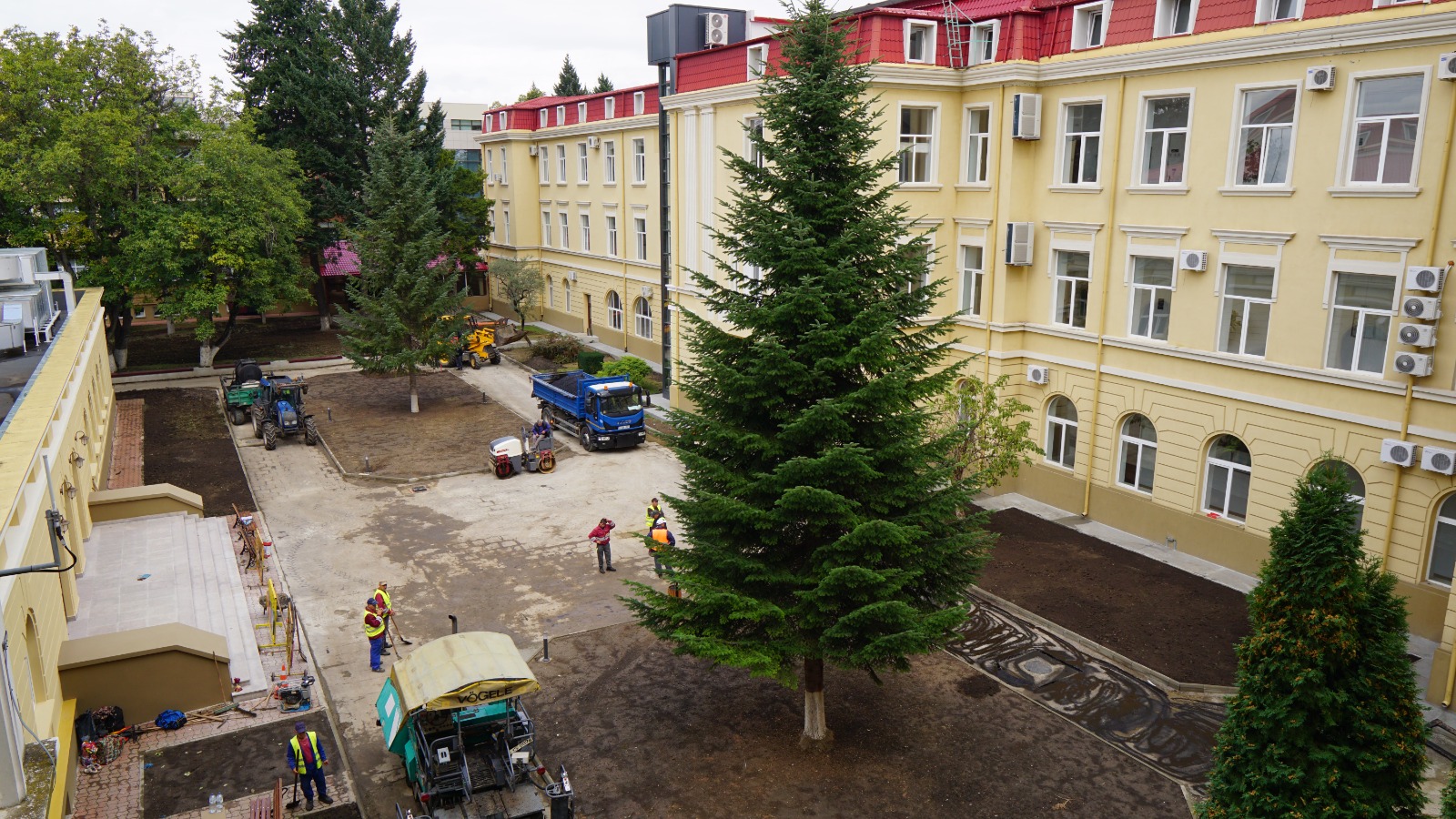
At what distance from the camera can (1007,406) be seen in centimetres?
2152

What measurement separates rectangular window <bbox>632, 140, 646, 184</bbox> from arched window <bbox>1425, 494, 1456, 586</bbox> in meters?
29.4

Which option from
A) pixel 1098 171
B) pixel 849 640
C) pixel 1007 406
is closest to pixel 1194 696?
pixel 849 640

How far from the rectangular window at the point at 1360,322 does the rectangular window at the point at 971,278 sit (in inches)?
314

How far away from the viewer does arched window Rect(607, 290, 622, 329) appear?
43094 millimetres

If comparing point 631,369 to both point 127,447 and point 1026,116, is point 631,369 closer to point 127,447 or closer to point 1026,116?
point 127,447

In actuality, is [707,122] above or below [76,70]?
below

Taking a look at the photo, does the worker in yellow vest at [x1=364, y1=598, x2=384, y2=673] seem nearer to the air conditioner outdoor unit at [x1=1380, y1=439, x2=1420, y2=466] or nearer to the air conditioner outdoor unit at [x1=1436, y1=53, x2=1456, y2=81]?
the air conditioner outdoor unit at [x1=1380, y1=439, x2=1420, y2=466]

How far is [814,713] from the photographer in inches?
548

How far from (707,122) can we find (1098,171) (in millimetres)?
11348

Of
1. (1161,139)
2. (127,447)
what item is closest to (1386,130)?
(1161,139)

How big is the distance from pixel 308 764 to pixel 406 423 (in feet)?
70.1

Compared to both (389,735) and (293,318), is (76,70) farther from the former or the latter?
(389,735)

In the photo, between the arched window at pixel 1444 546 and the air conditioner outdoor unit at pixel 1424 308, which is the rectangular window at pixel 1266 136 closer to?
the air conditioner outdoor unit at pixel 1424 308

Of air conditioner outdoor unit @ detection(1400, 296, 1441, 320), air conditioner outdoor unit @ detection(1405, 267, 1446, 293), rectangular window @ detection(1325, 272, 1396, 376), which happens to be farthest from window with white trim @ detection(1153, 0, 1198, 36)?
air conditioner outdoor unit @ detection(1400, 296, 1441, 320)
